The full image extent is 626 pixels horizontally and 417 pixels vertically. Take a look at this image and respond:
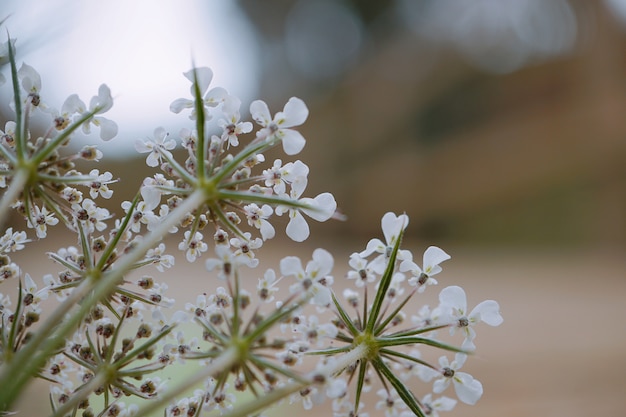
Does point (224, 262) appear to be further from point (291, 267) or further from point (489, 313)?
point (489, 313)

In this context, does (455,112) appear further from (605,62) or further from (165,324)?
(165,324)

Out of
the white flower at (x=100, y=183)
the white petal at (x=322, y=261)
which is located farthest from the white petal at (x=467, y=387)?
the white flower at (x=100, y=183)

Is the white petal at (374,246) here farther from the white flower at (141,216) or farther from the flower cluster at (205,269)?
the white flower at (141,216)

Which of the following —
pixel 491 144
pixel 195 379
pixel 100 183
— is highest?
pixel 491 144

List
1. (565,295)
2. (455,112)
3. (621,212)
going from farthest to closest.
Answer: (455,112)
(621,212)
(565,295)

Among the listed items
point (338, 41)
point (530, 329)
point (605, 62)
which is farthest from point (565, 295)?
point (338, 41)

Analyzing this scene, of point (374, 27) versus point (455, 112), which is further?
point (374, 27)

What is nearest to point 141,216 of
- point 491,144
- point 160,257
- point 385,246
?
point 160,257
